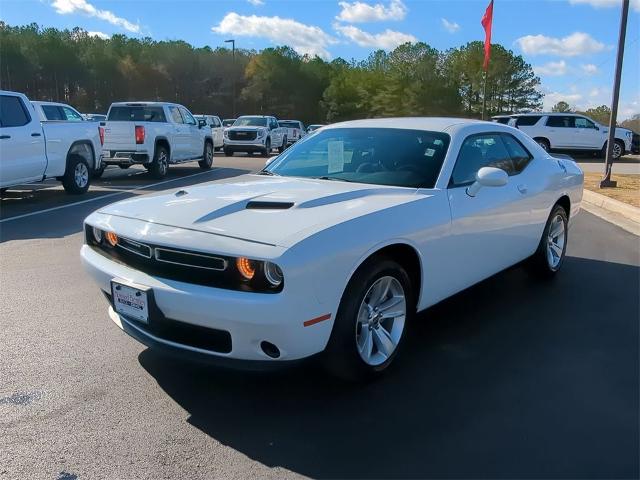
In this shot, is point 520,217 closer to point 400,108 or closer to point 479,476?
point 479,476

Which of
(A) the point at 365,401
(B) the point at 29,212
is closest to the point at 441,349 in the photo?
(A) the point at 365,401

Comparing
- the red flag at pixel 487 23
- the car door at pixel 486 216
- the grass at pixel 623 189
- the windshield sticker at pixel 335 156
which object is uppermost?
the red flag at pixel 487 23

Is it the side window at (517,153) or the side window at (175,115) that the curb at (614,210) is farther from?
the side window at (175,115)

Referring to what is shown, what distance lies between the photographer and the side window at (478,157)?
167 inches

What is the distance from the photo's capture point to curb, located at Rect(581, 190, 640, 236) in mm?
Result: 9008

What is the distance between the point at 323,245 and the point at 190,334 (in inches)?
34.1

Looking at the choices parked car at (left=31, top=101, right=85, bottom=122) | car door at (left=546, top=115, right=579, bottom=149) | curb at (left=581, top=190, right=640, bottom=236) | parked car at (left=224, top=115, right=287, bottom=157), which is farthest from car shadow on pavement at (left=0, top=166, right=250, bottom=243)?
car door at (left=546, top=115, right=579, bottom=149)

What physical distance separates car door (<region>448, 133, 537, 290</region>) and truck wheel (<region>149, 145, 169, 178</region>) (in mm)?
11509

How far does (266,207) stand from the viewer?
135 inches

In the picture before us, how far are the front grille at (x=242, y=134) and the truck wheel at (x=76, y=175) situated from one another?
13340 millimetres

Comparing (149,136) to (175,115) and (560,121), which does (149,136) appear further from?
(560,121)

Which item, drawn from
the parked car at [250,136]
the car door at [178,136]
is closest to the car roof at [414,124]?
the car door at [178,136]

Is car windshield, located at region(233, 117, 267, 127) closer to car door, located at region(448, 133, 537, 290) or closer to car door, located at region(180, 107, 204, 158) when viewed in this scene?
car door, located at region(180, 107, 204, 158)

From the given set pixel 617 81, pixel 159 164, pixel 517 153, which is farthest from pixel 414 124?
pixel 159 164
